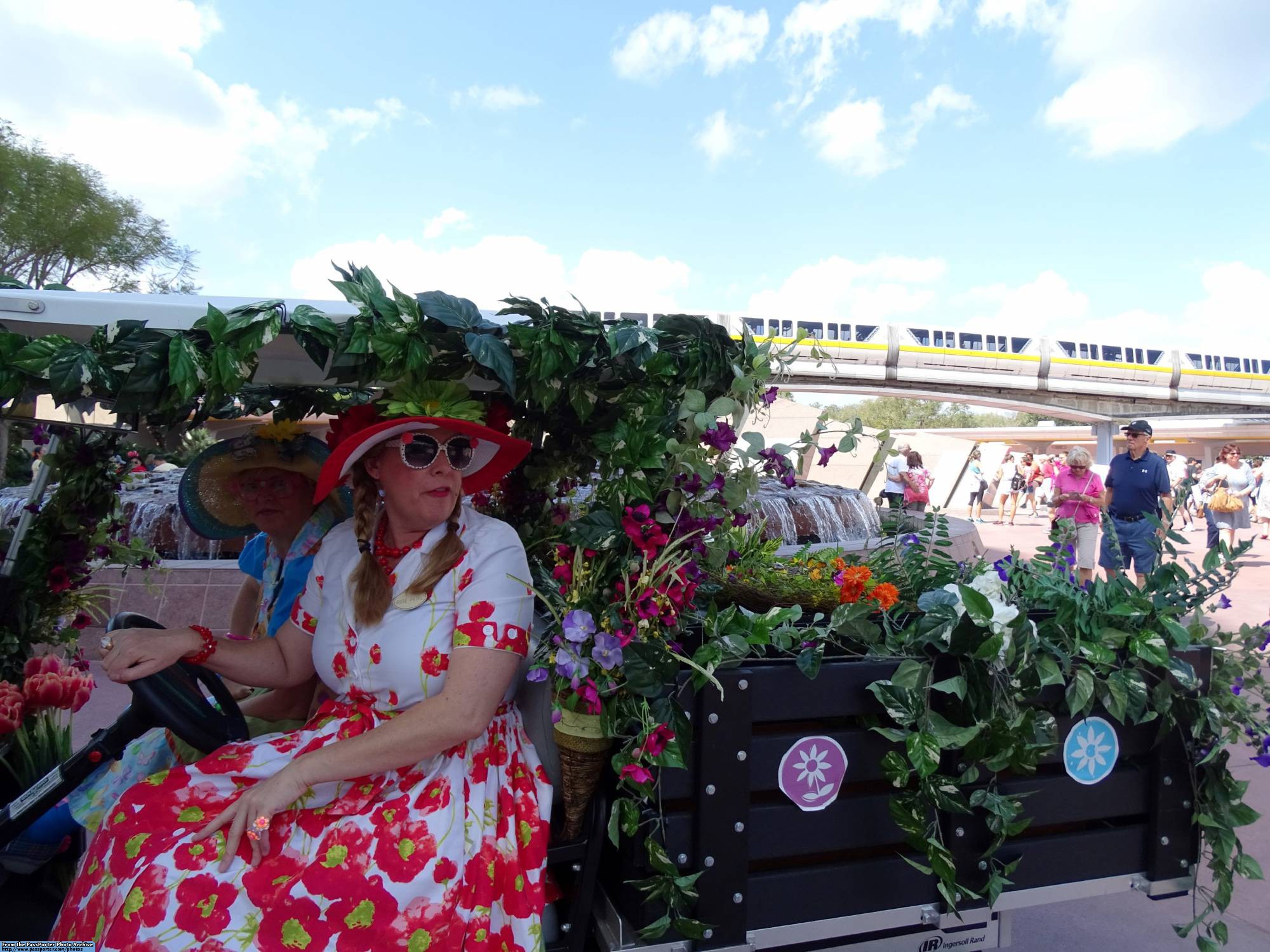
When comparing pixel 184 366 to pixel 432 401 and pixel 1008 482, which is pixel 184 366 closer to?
pixel 432 401

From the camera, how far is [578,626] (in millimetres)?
1697

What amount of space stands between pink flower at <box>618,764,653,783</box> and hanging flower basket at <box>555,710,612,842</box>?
0.09 meters

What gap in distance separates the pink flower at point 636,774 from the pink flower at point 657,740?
4cm

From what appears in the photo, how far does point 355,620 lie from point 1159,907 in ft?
9.99

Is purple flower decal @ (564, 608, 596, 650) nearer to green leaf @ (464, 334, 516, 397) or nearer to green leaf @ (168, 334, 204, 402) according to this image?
green leaf @ (464, 334, 516, 397)

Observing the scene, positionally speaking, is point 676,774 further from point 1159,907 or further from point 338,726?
point 1159,907

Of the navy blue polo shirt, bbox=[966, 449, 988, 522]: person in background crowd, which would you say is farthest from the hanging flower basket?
bbox=[966, 449, 988, 522]: person in background crowd

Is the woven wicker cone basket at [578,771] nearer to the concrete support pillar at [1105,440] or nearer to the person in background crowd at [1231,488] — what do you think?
the person in background crowd at [1231,488]

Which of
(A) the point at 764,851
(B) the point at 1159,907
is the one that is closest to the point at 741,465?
(A) the point at 764,851

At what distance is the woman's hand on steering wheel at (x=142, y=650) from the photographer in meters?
1.77

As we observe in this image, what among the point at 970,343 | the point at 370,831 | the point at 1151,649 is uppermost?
the point at 970,343

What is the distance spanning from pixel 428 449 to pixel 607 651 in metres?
0.62

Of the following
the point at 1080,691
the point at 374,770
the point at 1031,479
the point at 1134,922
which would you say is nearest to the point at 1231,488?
the point at 1134,922

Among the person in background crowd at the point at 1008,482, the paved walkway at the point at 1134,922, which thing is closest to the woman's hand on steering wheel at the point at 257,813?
the paved walkway at the point at 1134,922
